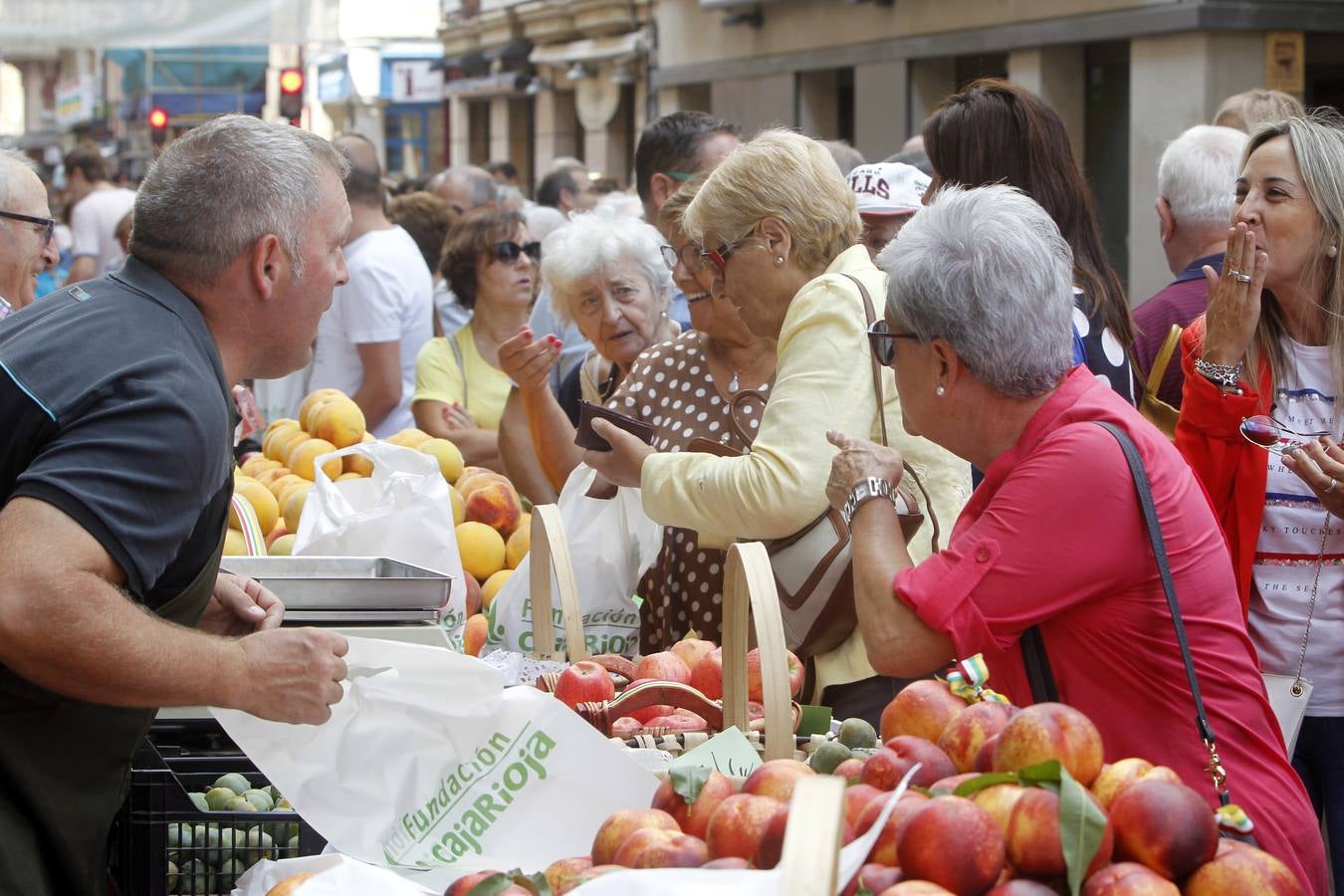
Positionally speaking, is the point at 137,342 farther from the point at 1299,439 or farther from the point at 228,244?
the point at 1299,439

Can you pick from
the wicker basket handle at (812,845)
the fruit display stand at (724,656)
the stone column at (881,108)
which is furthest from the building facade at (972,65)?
the wicker basket handle at (812,845)

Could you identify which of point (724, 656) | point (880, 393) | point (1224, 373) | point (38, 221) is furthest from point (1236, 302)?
point (38, 221)

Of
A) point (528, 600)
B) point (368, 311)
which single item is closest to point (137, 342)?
Answer: point (528, 600)

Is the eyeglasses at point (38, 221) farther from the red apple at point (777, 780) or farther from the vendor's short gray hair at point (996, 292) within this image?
the red apple at point (777, 780)

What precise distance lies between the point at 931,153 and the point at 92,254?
8786mm

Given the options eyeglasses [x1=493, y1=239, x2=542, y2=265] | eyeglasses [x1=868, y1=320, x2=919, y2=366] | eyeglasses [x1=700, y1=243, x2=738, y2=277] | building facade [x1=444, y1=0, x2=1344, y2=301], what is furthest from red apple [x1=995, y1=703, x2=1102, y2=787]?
building facade [x1=444, y1=0, x2=1344, y2=301]

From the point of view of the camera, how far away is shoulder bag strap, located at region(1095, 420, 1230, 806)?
83.4 inches

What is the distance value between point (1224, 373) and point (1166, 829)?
1640 mm

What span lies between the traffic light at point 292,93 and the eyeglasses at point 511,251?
692 centimetres

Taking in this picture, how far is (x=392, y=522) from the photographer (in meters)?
3.81

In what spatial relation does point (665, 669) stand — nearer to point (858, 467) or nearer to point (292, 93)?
point (858, 467)

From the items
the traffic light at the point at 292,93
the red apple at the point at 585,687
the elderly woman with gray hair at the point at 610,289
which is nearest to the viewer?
the red apple at the point at 585,687

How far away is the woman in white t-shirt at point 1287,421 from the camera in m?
3.09

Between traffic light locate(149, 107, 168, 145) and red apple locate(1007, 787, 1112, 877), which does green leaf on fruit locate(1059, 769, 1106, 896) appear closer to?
red apple locate(1007, 787, 1112, 877)
